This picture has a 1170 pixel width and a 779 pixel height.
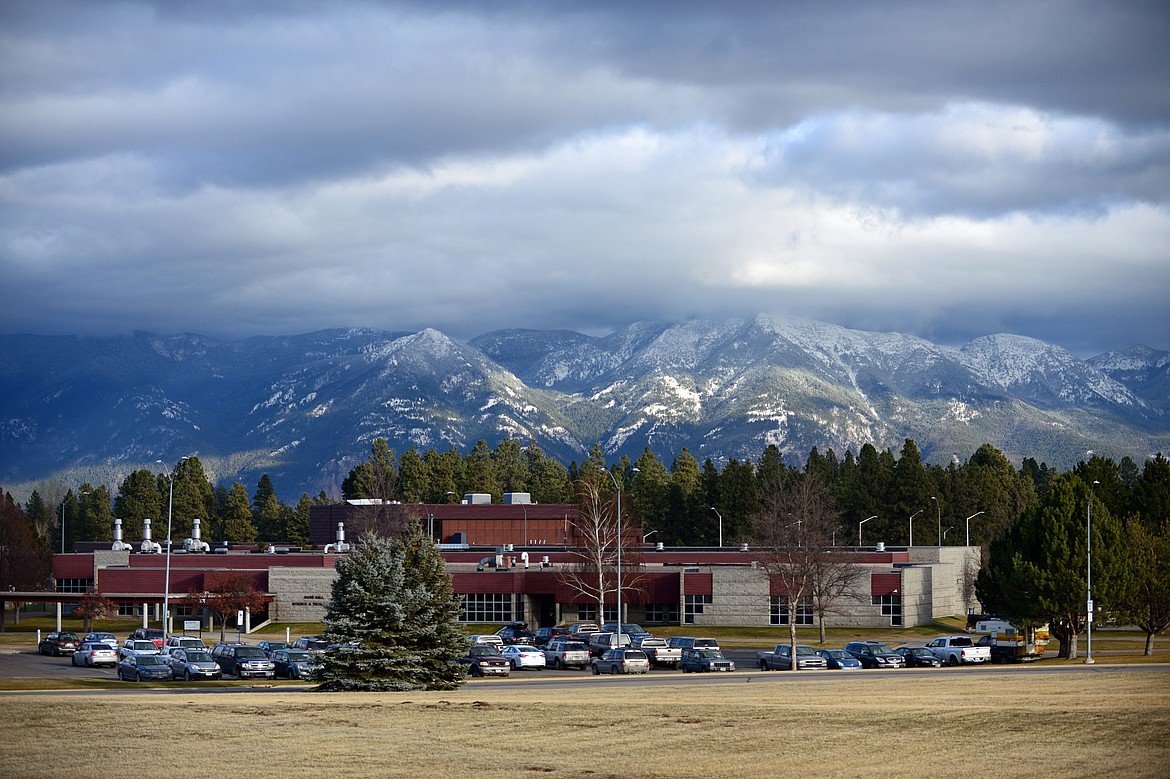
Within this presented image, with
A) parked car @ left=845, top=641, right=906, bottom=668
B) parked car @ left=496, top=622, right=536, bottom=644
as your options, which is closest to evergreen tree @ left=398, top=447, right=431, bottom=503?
parked car @ left=496, top=622, right=536, bottom=644

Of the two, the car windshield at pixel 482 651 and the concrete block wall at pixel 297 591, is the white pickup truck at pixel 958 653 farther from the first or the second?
the concrete block wall at pixel 297 591

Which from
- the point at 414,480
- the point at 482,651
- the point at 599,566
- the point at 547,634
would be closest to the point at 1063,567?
the point at 482,651

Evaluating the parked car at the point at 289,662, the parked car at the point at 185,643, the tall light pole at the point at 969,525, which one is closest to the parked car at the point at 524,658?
the parked car at the point at 289,662

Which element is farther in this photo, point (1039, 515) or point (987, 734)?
point (1039, 515)

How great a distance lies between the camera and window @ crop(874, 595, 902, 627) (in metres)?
105

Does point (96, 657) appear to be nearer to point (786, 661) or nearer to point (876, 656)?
point (786, 661)

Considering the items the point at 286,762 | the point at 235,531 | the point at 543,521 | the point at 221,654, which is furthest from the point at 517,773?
the point at 235,531

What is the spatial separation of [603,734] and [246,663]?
112ft

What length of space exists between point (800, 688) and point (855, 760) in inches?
766

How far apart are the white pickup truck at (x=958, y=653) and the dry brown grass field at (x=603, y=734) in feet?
79.2

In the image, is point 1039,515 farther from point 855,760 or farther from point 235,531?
point 235,531

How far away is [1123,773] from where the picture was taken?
29.5m

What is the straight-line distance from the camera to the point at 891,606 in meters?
105

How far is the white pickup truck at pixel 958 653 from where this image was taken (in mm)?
72312
